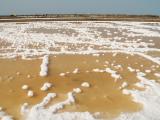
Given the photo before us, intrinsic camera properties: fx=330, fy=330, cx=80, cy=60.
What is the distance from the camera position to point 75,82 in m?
8.91

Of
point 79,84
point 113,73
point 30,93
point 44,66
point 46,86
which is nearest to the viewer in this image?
point 30,93

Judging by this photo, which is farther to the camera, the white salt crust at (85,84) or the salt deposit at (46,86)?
the white salt crust at (85,84)

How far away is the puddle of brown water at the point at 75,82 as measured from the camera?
7078 mm

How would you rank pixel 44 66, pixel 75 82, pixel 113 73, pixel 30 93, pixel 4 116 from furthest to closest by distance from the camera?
1. pixel 44 66
2. pixel 113 73
3. pixel 75 82
4. pixel 30 93
5. pixel 4 116

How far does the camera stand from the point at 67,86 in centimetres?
853

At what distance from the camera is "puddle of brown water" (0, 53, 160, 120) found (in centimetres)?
708

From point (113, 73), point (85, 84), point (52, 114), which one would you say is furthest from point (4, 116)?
point (113, 73)

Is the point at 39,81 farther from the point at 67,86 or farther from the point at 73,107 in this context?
the point at 73,107

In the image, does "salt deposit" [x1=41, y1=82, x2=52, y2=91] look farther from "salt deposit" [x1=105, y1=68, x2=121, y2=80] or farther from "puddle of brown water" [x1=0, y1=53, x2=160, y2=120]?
"salt deposit" [x1=105, y1=68, x2=121, y2=80]

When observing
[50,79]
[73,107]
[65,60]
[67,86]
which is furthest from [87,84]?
[65,60]

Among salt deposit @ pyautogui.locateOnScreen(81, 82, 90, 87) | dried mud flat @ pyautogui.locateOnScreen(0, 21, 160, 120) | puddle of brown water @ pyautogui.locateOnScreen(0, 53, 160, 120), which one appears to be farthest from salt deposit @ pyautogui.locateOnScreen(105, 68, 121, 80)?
salt deposit @ pyautogui.locateOnScreen(81, 82, 90, 87)

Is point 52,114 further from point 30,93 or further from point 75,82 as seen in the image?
point 75,82

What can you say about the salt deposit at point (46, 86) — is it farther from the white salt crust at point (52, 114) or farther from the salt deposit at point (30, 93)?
the white salt crust at point (52, 114)

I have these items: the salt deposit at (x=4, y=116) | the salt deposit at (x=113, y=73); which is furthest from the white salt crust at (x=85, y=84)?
the salt deposit at (x=4, y=116)
